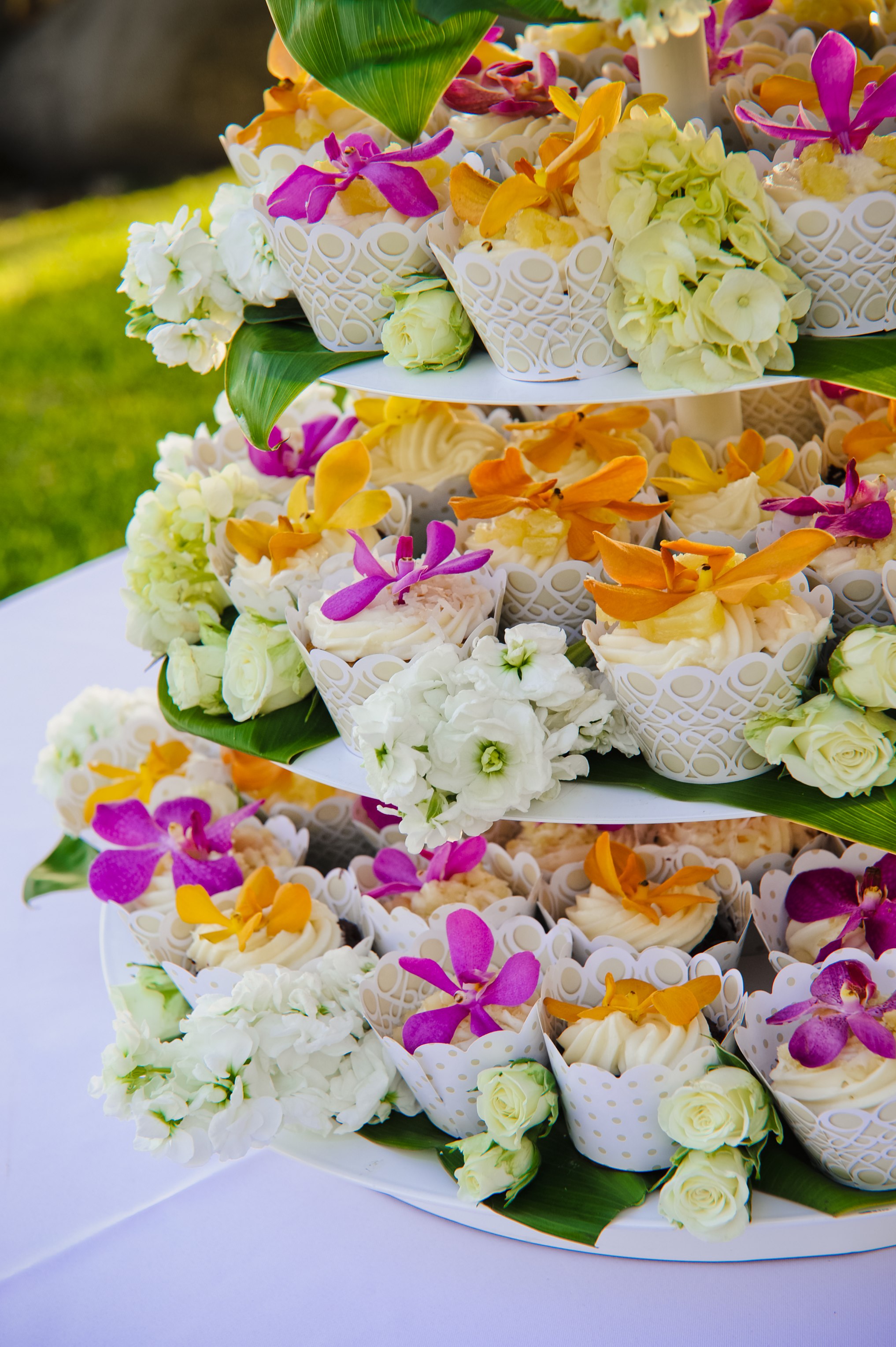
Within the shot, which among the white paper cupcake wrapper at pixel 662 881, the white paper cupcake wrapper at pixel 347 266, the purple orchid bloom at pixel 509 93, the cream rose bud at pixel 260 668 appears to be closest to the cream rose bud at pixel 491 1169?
the white paper cupcake wrapper at pixel 662 881

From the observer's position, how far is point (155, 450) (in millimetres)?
5312

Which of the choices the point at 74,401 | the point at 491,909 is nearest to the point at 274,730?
the point at 491,909

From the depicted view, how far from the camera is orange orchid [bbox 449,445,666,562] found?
152 centimetres

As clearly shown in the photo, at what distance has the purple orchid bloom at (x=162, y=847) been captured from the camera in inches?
71.4

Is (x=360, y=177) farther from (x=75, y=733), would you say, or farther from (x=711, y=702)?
(x=75, y=733)

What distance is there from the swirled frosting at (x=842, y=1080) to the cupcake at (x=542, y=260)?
848mm

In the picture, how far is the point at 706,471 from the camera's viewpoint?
1.65 meters

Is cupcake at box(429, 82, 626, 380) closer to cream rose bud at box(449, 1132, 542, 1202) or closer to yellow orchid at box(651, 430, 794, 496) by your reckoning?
yellow orchid at box(651, 430, 794, 496)

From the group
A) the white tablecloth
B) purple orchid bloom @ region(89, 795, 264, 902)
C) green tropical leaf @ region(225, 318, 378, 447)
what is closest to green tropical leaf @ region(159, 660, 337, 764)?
purple orchid bloom @ region(89, 795, 264, 902)

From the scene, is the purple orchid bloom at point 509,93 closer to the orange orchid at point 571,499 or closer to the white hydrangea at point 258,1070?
the orange orchid at point 571,499

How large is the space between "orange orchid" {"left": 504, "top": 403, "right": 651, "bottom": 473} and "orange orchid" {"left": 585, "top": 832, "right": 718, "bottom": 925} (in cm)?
53

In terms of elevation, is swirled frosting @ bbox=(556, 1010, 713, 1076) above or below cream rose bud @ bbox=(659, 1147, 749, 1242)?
above

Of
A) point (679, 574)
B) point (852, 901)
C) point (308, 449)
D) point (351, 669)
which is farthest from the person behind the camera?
point (308, 449)

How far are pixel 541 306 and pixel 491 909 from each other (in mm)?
804
